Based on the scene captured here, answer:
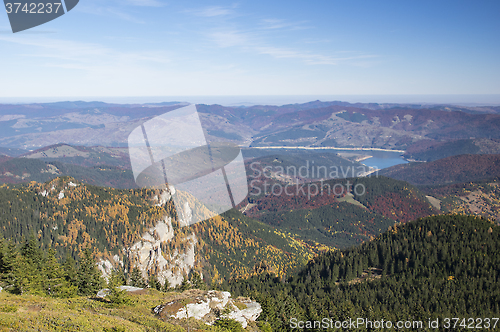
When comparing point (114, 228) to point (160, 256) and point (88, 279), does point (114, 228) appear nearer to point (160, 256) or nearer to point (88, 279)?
point (160, 256)

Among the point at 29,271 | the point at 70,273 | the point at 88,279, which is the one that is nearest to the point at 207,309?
the point at 88,279

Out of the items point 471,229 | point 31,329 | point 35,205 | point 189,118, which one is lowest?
point 471,229

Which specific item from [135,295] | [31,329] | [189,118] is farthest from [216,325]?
[189,118]

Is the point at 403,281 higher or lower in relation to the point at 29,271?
lower

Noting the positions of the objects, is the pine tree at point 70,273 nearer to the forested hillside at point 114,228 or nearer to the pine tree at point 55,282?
the pine tree at point 55,282

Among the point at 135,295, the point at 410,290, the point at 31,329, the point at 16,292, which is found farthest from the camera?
the point at 410,290

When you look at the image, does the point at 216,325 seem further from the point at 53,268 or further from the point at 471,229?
the point at 471,229
